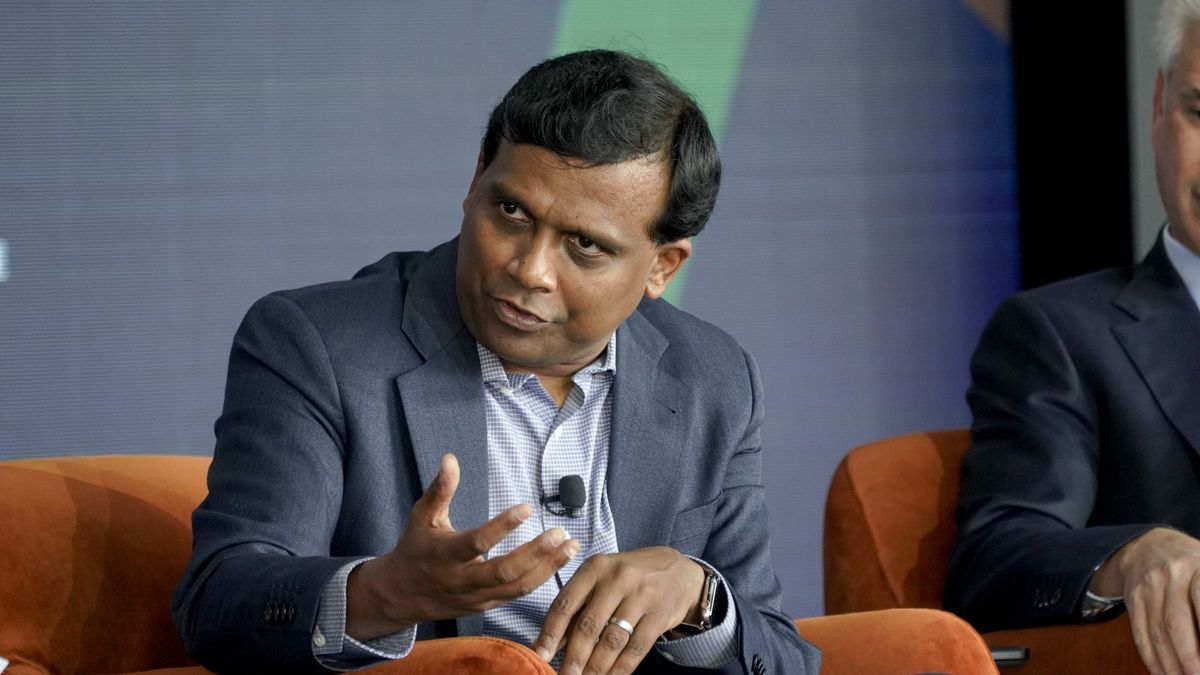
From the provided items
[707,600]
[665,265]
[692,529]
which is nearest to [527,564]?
[707,600]

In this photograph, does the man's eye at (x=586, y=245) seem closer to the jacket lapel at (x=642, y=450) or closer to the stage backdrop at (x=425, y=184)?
the jacket lapel at (x=642, y=450)

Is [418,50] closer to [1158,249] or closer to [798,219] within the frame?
[798,219]

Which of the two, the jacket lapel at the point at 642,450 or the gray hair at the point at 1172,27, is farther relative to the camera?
the gray hair at the point at 1172,27

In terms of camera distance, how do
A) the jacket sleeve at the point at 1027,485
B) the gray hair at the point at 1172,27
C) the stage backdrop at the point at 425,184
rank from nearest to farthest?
the jacket sleeve at the point at 1027,485, the gray hair at the point at 1172,27, the stage backdrop at the point at 425,184

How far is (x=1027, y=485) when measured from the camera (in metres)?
2.42

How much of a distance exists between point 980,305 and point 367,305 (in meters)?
2.19

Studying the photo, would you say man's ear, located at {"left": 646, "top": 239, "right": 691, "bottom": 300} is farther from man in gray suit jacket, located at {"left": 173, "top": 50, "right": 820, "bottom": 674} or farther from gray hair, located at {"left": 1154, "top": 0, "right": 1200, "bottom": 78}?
gray hair, located at {"left": 1154, "top": 0, "right": 1200, "bottom": 78}

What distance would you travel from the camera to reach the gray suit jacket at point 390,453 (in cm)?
173

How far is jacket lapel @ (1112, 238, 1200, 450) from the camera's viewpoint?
2.47 metres

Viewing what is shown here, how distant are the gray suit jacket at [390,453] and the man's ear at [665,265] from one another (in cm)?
7

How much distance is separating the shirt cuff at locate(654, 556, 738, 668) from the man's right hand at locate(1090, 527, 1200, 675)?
0.59 metres

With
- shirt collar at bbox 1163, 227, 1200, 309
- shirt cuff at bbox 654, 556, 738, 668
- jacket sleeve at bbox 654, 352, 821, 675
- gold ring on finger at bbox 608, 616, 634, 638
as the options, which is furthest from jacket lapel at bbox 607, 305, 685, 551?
shirt collar at bbox 1163, 227, 1200, 309

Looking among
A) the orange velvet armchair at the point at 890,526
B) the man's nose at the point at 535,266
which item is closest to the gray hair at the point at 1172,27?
the orange velvet armchair at the point at 890,526

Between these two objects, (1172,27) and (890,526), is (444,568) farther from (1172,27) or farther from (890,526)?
(1172,27)
